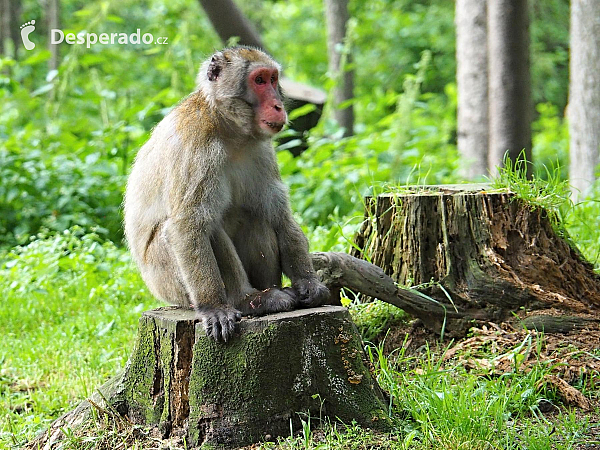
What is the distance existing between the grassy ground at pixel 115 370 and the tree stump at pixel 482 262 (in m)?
0.35

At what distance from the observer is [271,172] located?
4719 millimetres

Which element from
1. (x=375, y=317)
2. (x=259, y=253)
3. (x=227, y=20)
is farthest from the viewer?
(x=227, y=20)

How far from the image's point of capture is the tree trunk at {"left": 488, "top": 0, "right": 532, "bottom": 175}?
789 cm

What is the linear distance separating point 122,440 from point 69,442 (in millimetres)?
284

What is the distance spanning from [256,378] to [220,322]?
34 cm

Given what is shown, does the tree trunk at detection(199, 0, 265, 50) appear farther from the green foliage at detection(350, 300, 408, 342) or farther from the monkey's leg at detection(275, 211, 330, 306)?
the monkey's leg at detection(275, 211, 330, 306)

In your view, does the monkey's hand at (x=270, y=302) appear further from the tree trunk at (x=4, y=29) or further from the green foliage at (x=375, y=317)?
the tree trunk at (x=4, y=29)

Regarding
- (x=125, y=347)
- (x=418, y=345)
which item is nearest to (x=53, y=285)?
(x=125, y=347)

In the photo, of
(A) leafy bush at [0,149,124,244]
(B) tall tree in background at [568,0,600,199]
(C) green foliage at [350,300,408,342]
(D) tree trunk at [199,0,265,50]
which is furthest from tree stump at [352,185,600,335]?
(D) tree trunk at [199,0,265,50]

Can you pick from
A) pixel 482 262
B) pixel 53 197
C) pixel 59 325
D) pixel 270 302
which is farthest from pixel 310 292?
pixel 53 197

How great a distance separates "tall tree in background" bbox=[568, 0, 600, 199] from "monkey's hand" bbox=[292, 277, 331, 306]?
5.52 m

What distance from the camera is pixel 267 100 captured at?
430 centimetres

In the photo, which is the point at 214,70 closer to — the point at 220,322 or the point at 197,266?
the point at 197,266

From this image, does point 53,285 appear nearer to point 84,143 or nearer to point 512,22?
point 84,143
